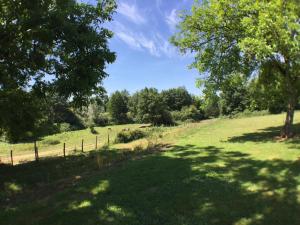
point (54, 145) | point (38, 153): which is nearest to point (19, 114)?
point (38, 153)

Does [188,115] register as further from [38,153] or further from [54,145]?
[38,153]

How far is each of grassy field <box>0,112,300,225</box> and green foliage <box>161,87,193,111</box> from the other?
3270 inches

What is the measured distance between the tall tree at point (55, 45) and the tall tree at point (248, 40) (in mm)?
7726

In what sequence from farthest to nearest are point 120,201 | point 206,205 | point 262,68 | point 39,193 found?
point 262,68
point 39,193
point 120,201
point 206,205

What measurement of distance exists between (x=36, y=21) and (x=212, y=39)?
40.9ft

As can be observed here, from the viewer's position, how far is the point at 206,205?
752cm

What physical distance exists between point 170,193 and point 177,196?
13.0 inches

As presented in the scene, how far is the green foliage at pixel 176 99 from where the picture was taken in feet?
319

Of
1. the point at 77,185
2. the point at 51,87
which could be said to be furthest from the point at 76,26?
the point at 77,185

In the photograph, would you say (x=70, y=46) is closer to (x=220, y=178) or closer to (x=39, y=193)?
(x=39, y=193)

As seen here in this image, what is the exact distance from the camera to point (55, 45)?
1217 cm

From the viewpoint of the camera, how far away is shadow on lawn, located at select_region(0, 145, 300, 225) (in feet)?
22.6

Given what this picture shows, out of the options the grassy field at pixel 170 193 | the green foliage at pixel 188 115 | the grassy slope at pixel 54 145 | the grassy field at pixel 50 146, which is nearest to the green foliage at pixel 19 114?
the grassy field at pixel 170 193

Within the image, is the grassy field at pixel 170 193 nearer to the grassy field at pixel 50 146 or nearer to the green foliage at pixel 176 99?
the grassy field at pixel 50 146
